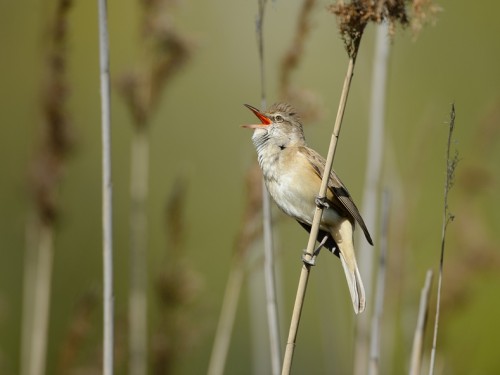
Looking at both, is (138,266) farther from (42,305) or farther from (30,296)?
(30,296)

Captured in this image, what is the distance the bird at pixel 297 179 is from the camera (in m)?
→ 2.89

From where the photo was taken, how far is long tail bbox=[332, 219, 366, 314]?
2.68 meters

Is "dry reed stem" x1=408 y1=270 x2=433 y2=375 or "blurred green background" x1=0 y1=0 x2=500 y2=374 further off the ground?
"blurred green background" x1=0 y1=0 x2=500 y2=374

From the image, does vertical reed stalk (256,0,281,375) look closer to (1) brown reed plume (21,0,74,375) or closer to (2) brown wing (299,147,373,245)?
(2) brown wing (299,147,373,245)

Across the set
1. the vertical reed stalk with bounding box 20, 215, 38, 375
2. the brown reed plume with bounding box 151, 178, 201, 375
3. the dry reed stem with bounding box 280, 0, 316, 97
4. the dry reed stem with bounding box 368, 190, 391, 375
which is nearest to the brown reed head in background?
the vertical reed stalk with bounding box 20, 215, 38, 375

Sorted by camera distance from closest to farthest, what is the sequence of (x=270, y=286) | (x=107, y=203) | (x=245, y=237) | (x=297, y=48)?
(x=107, y=203) → (x=270, y=286) → (x=297, y=48) → (x=245, y=237)

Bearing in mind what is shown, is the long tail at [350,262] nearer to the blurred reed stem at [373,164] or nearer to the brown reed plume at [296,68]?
the blurred reed stem at [373,164]

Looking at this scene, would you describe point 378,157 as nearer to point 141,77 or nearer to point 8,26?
point 141,77

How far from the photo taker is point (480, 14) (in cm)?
658

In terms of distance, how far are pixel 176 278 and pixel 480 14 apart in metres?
4.46

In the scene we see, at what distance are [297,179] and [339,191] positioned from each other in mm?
165

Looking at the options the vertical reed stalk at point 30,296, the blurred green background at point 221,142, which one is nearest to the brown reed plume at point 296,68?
the vertical reed stalk at point 30,296

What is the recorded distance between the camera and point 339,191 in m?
2.83

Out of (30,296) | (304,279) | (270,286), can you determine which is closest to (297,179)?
(270,286)
